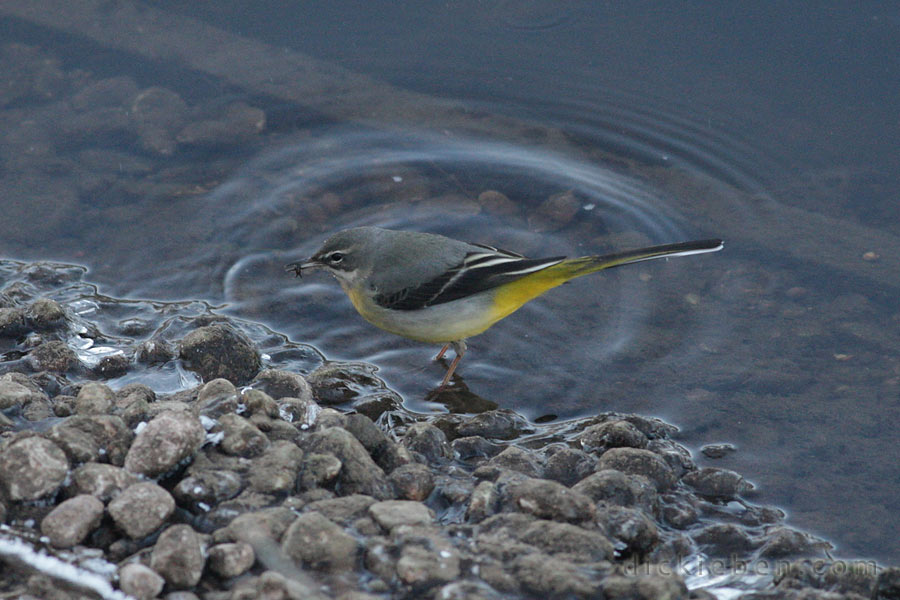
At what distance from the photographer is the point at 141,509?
407 centimetres

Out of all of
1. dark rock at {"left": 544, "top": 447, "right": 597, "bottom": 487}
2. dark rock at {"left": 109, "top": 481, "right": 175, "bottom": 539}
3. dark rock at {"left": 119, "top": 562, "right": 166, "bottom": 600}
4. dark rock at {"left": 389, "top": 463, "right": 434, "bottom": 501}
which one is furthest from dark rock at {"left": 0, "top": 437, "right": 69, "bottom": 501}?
dark rock at {"left": 544, "top": 447, "right": 597, "bottom": 487}

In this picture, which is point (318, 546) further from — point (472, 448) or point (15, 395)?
point (15, 395)

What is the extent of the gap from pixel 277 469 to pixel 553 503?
4.55 feet

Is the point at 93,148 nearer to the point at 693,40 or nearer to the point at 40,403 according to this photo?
the point at 40,403

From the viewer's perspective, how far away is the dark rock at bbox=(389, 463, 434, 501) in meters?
4.90

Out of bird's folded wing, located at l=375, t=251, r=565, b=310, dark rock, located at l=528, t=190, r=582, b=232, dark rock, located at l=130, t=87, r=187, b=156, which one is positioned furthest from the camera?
dark rock, located at l=130, t=87, r=187, b=156

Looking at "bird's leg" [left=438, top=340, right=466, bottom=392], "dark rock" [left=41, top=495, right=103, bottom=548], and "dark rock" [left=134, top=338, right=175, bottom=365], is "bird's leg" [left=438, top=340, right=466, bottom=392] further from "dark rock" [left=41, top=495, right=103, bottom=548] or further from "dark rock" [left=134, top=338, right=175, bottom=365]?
"dark rock" [left=41, top=495, right=103, bottom=548]

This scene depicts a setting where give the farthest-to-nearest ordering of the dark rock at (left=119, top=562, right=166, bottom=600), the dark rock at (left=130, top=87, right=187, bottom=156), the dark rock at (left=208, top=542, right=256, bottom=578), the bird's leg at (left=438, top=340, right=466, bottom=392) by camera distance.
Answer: the dark rock at (left=130, top=87, right=187, bottom=156) → the bird's leg at (left=438, top=340, right=466, bottom=392) → the dark rock at (left=208, top=542, right=256, bottom=578) → the dark rock at (left=119, top=562, right=166, bottom=600)

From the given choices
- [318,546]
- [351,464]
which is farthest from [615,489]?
[318,546]

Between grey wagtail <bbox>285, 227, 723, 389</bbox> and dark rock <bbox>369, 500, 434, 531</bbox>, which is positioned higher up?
grey wagtail <bbox>285, 227, 723, 389</bbox>

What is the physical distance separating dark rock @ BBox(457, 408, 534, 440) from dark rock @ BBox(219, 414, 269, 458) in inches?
78.8

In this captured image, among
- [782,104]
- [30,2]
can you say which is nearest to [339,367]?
[782,104]

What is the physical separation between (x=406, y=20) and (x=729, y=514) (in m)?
7.93

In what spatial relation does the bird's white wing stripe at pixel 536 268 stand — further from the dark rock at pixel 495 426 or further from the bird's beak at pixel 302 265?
the bird's beak at pixel 302 265
